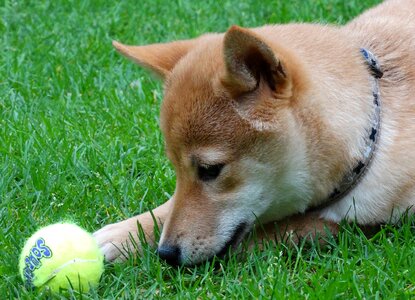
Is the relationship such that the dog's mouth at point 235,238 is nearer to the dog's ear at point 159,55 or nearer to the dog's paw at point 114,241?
the dog's paw at point 114,241

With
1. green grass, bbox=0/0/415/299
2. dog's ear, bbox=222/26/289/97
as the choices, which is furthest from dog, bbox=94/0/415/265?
green grass, bbox=0/0/415/299

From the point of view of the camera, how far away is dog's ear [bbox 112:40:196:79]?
3820 mm

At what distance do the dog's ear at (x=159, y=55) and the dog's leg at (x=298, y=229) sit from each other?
0.83 meters

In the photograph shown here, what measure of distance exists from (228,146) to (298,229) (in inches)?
21.4

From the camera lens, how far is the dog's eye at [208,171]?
11.3 ft

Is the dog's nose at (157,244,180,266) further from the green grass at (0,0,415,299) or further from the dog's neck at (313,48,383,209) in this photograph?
the dog's neck at (313,48,383,209)

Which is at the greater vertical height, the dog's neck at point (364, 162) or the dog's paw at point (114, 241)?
the dog's neck at point (364, 162)

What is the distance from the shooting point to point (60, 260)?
10.8 ft

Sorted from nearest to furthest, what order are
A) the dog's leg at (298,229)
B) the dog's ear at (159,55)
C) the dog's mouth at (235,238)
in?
the dog's mouth at (235,238) → the dog's leg at (298,229) → the dog's ear at (159,55)

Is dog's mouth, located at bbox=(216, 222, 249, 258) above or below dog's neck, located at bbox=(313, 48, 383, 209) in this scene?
below

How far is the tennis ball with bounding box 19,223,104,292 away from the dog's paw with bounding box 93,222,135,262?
211 mm

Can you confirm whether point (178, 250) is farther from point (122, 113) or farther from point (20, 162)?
point (122, 113)

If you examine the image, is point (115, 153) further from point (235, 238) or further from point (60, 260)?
point (60, 260)

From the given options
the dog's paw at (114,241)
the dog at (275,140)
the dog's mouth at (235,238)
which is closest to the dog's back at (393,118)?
the dog at (275,140)
